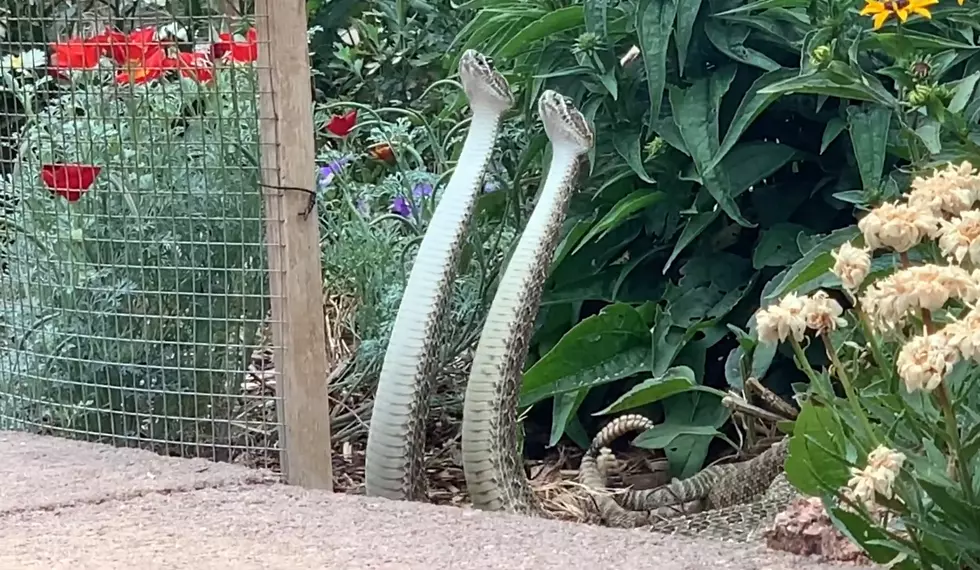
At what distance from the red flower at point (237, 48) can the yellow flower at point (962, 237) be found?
3.48 ft

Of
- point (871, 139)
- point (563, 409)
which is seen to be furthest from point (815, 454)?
point (563, 409)

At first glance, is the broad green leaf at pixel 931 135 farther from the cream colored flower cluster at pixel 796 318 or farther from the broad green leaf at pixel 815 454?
the cream colored flower cluster at pixel 796 318

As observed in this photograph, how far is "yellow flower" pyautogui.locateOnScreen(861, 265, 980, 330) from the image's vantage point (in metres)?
1.03

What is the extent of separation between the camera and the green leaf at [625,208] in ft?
8.14

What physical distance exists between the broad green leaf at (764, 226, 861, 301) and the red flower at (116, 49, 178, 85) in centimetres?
99

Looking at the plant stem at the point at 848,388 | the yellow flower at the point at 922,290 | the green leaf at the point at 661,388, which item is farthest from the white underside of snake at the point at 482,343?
the yellow flower at the point at 922,290

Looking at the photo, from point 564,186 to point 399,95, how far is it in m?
1.85

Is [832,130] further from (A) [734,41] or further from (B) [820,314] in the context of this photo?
(B) [820,314]

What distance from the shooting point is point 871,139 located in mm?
2223

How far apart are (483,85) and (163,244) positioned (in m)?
0.57

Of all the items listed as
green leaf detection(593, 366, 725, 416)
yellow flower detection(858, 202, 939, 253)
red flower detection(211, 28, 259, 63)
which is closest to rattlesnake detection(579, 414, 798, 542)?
green leaf detection(593, 366, 725, 416)

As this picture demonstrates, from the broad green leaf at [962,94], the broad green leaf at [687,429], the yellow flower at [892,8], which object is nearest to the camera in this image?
the yellow flower at [892,8]

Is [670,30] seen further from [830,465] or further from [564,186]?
A: [830,465]

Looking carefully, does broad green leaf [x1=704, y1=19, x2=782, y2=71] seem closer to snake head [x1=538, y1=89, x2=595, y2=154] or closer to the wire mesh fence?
snake head [x1=538, y1=89, x2=595, y2=154]
